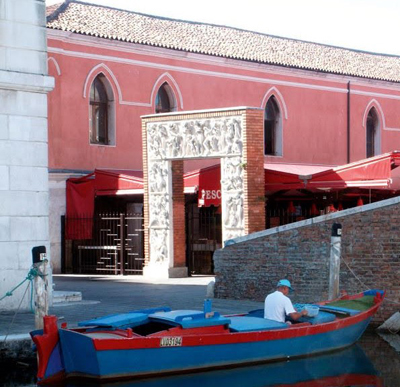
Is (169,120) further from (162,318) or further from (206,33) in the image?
(162,318)

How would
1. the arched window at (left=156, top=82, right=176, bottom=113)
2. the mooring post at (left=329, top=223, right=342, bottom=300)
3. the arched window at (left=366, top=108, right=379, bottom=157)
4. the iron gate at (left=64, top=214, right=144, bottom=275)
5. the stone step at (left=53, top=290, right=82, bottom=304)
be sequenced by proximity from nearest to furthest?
the mooring post at (left=329, top=223, right=342, bottom=300) < the stone step at (left=53, top=290, right=82, bottom=304) < the iron gate at (left=64, top=214, right=144, bottom=275) < the arched window at (left=156, top=82, right=176, bottom=113) < the arched window at (left=366, top=108, right=379, bottom=157)

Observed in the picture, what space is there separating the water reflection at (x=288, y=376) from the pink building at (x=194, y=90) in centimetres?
1003

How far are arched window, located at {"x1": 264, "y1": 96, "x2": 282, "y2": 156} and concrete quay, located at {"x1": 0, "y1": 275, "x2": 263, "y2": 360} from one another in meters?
9.70

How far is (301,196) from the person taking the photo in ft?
90.3

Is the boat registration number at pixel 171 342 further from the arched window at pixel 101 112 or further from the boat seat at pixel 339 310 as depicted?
the arched window at pixel 101 112

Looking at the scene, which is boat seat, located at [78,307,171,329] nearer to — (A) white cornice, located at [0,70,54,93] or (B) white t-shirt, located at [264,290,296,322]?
(B) white t-shirt, located at [264,290,296,322]

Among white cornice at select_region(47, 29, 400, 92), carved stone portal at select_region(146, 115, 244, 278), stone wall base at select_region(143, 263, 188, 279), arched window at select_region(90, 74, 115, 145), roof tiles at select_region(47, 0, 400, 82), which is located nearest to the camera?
carved stone portal at select_region(146, 115, 244, 278)

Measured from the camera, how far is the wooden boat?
41.8 feet

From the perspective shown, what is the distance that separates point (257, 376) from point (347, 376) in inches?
48.8

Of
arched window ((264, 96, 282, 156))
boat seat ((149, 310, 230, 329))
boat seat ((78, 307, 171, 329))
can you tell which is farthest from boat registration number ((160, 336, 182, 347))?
arched window ((264, 96, 282, 156))

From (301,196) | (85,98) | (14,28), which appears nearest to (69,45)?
(85,98)

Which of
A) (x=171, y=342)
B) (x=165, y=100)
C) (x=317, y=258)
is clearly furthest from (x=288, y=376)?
(x=165, y=100)

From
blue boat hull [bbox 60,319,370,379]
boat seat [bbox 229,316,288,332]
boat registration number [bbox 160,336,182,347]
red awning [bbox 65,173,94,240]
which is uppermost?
red awning [bbox 65,173,94,240]

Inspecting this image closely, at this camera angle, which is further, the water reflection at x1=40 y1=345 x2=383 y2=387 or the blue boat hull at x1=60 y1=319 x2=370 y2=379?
the water reflection at x1=40 y1=345 x2=383 y2=387
